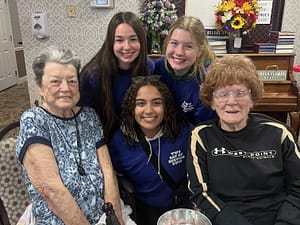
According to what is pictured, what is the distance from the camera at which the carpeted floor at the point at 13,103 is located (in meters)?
4.52

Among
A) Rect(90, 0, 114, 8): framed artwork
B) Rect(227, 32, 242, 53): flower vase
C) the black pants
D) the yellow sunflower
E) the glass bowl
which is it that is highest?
Rect(90, 0, 114, 8): framed artwork

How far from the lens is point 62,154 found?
142 cm

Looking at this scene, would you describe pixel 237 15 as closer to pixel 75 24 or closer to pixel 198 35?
pixel 198 35

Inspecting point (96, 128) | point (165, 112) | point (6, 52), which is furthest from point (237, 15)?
point (6, 52)

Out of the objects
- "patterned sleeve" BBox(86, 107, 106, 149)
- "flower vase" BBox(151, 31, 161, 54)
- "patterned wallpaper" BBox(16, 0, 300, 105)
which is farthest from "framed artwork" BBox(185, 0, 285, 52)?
"patterned sleeve" BBox(86, 107, 106, 149)

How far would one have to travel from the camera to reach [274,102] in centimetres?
277

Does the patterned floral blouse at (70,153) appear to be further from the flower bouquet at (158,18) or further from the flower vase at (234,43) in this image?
the flower vase at (234,43)

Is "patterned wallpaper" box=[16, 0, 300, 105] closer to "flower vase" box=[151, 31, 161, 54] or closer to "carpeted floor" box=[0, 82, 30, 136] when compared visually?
"flower vase" box=[151, 31, 161, 54]

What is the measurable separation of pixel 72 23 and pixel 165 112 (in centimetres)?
221

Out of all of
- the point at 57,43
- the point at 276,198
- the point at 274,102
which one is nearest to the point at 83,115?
the point at 276,198

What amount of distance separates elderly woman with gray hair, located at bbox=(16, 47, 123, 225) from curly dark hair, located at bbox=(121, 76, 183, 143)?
0.20 m

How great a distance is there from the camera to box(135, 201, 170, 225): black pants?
1727 mm

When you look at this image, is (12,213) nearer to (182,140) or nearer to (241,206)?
(182,140)

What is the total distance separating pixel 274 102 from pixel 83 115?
1923 mm
